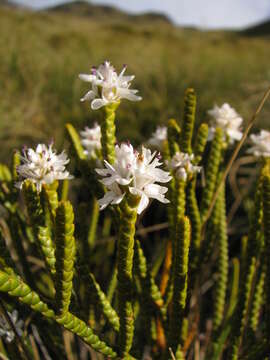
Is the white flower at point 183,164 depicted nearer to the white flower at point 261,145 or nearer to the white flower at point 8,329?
the white flower at point 261,145

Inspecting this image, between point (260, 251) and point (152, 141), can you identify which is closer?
point (260, 251)

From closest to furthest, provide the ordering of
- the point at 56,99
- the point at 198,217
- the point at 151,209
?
the point at 198,217 → the point at 151,209 → the point at 56,99

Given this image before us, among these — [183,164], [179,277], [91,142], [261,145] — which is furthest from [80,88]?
[179,277]

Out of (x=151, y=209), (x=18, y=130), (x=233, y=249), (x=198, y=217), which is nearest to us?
(x=198, y=217)

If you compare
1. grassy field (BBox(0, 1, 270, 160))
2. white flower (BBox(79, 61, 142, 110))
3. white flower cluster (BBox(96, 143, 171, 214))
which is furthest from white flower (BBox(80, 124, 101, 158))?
grassy field (BBox(0, 1, 270, 160))

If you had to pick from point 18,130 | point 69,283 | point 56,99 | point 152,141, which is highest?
point 56,99

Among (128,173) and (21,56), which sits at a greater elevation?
(21,56)

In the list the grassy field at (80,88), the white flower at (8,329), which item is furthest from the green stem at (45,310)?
the grassy field at (80,88)

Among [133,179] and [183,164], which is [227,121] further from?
[133,179]

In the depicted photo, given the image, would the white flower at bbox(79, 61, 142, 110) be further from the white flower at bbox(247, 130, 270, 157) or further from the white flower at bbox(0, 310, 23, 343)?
the white flower at bbox(0, 310, 23, 343)

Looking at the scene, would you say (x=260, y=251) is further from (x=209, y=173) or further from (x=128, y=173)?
(x=128, y=173)

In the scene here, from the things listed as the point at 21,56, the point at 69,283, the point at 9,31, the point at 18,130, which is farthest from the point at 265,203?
the point at 9,31
